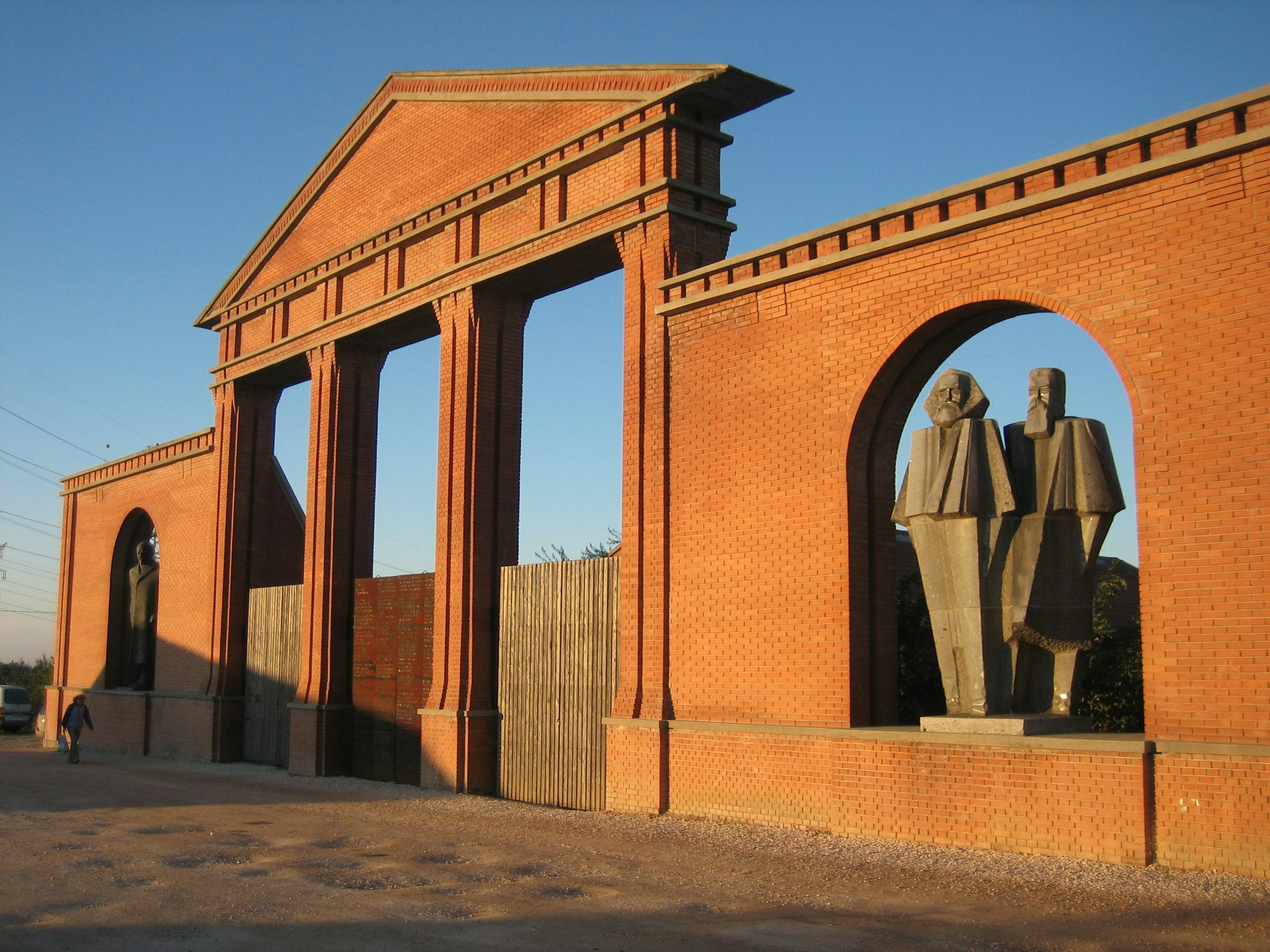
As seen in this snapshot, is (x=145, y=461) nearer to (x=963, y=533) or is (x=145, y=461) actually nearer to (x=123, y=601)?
(x=123, y=601)

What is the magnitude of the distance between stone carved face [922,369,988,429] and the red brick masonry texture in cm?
74

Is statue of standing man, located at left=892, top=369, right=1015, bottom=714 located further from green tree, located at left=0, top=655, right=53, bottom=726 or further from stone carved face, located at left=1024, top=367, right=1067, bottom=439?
green tree, located at left=0, top=655, right=53, bottom=726

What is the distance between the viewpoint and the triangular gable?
15.3 meters

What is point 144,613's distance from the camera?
27.0m

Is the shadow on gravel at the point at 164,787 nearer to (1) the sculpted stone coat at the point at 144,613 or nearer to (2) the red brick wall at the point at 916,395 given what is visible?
(1) the sculpted stone coat at the point at 144,613

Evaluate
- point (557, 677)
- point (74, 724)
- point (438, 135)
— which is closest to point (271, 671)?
point (74, 724)

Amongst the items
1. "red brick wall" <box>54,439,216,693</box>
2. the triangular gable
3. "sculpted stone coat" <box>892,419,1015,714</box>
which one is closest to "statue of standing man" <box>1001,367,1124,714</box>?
"sculpted stone coat" <box>892,419,1015,714</box>

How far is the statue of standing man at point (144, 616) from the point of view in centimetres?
2697

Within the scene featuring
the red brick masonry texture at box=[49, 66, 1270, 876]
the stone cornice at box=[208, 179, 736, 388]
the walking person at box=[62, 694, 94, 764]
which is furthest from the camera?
the walking person at box=[62, 694, 94, 764]

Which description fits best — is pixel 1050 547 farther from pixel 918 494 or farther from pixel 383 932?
pixel 383 932

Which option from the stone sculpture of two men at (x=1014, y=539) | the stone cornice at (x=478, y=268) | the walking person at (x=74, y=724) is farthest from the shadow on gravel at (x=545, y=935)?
the walking person at (x=74, y=724)

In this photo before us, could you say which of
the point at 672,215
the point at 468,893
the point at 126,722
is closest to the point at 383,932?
the point at 468,893

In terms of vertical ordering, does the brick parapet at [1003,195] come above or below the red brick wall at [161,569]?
above

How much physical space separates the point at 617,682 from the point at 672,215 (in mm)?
5767
